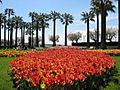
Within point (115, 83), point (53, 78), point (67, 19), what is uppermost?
point (67, 19)

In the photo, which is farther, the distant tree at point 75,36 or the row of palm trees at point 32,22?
the distant tree at point 75,36

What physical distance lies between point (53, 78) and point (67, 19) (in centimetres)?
12082

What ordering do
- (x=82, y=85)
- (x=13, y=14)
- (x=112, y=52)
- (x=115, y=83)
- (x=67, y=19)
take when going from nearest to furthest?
(x=82, y=85)
(x=115, y=83)
(x=112, y=52)
(x=67, y=19)
(x=13, y=14)

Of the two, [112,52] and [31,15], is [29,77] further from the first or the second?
[31,15]

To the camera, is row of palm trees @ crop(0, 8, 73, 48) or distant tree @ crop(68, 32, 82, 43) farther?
distant tree @ crop(68, 32, 82, 43)

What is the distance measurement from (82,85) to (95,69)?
1.33 meters

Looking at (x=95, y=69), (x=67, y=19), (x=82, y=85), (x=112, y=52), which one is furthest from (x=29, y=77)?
(x=67, y=19)

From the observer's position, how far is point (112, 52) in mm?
41344

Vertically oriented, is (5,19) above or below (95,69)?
above

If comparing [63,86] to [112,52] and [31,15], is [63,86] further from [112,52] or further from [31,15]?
[31,15]

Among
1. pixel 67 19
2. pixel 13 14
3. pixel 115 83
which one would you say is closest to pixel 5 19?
pixel 13 14

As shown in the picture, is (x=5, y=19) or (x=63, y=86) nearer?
(x=63, y=86)

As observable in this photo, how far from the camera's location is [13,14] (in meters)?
142

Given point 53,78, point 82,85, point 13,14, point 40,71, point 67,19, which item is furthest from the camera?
point 13,14
